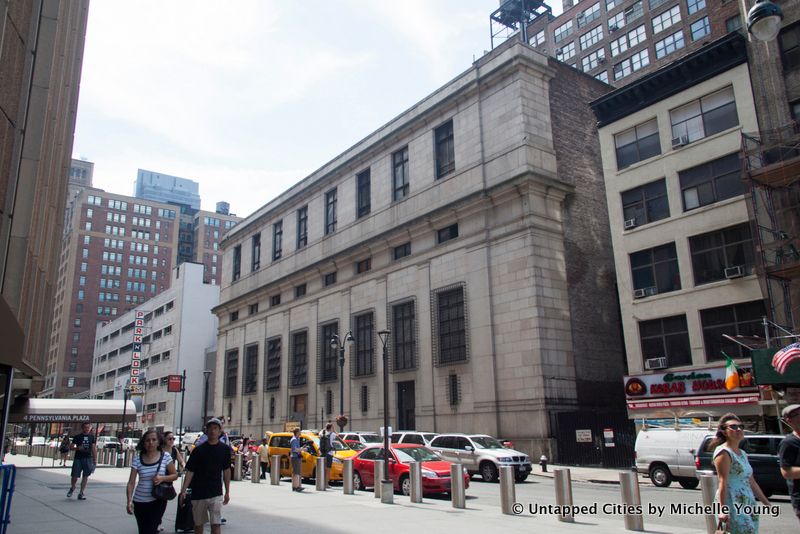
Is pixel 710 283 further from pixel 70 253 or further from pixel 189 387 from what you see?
pixel 70 253

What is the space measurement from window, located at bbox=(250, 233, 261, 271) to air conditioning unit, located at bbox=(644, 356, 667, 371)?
131ft

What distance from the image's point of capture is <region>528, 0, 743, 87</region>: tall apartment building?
184 feet

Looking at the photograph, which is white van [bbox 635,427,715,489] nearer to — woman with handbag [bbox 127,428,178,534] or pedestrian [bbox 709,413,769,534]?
pedestrian [bbox 709,413,769,534]

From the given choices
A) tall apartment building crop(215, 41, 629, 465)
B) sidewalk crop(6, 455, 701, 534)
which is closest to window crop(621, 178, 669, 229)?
tall apartment building crop(215, 41, 629, 465)

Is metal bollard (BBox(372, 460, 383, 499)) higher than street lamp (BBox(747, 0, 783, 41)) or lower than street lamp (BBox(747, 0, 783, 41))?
lower

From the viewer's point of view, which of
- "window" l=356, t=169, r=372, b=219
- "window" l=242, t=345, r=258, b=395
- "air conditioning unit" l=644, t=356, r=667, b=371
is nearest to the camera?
"air conditioning unit" l=644, t=356, r=667, b=371

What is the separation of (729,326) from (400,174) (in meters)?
23.5

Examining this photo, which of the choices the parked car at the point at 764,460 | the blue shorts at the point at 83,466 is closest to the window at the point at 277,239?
the blue shorts at the point at 83,466

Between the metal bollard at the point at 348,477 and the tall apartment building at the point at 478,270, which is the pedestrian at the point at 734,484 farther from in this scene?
the tall apartment building at the point at 478,270

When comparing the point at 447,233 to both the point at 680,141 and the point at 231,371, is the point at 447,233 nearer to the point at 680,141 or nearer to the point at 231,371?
the point at 680,141

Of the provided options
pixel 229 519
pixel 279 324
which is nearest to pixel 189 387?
pixel 279 324

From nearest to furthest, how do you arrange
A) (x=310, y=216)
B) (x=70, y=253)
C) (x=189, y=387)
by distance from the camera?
1. (x=310, y=216)
2. (x=189, y=387)
3. (x=70, y=253)

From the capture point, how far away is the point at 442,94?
40.9 meters

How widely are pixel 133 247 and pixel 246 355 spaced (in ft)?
297
